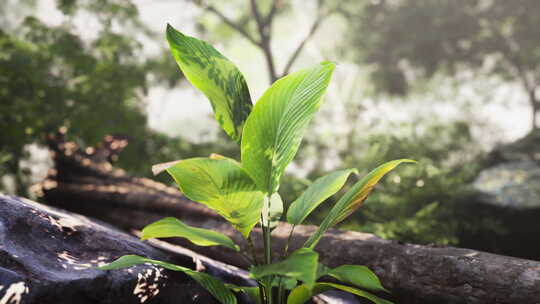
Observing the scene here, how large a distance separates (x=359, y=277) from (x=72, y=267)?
1.28m

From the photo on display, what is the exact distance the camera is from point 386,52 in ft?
36.5

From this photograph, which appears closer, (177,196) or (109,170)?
(177,196)

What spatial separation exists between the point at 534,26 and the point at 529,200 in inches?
315

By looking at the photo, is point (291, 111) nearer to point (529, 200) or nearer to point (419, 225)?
point (419, 225)

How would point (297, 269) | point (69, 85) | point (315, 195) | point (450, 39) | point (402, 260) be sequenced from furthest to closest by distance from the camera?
point (450, 39), point (69, 85), point (402, 260), point (315, 195), point (297, 269)

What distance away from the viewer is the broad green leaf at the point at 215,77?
1.52 meters

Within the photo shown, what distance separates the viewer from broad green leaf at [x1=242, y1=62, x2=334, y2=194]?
1466mm

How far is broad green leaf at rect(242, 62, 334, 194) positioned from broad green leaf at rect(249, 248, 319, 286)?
35 cm

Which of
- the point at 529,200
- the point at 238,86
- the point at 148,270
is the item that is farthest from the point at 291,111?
the point at 529,200

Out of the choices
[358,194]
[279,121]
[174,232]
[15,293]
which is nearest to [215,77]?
[279,121]

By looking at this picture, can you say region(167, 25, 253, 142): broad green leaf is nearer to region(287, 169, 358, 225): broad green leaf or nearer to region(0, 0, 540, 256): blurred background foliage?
region(287, 169, 358, 225): broad green leaf

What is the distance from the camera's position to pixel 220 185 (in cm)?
143

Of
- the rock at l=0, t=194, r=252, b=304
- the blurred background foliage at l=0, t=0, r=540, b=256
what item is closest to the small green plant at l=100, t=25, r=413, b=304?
the rock at l=0, t=194, r=252, b=304

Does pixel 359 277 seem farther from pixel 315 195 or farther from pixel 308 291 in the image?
pixel 315 195
